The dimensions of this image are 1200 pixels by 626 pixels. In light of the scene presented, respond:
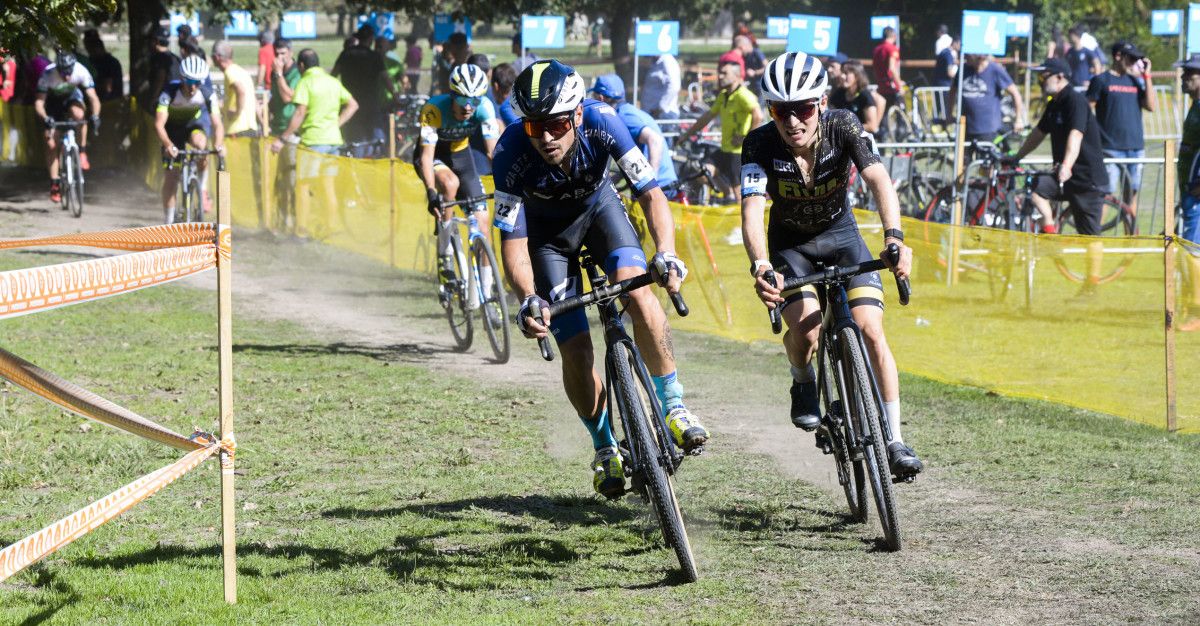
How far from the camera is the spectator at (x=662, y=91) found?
24.7 meters

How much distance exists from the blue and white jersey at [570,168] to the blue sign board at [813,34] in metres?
16.1

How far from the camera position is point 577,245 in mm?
6652

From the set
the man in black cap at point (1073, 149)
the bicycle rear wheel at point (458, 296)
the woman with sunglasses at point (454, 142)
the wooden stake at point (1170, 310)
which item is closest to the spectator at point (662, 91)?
the man in black cap at point (1073, 149)

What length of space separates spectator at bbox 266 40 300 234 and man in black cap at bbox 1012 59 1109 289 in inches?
382

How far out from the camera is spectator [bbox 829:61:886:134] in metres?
15.7

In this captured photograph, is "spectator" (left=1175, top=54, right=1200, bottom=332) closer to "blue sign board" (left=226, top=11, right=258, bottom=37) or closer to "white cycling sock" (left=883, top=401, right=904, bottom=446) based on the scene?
"white cycling sock" (left=883, top=401, right=904, bottom=446)

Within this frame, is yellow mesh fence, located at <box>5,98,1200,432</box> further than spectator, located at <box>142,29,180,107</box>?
No

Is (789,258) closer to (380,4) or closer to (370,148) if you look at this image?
(370,148)

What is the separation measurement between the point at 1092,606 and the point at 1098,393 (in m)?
4.10

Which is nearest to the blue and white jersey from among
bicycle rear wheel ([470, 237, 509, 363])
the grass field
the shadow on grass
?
the grass field

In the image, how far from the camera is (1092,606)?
5.41m

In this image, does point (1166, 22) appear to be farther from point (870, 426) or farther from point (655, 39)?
point (870, 426)

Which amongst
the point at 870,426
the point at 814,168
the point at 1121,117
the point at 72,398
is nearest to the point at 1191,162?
the point at 1121,117

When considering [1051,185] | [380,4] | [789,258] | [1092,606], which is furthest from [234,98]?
[1092,606]
